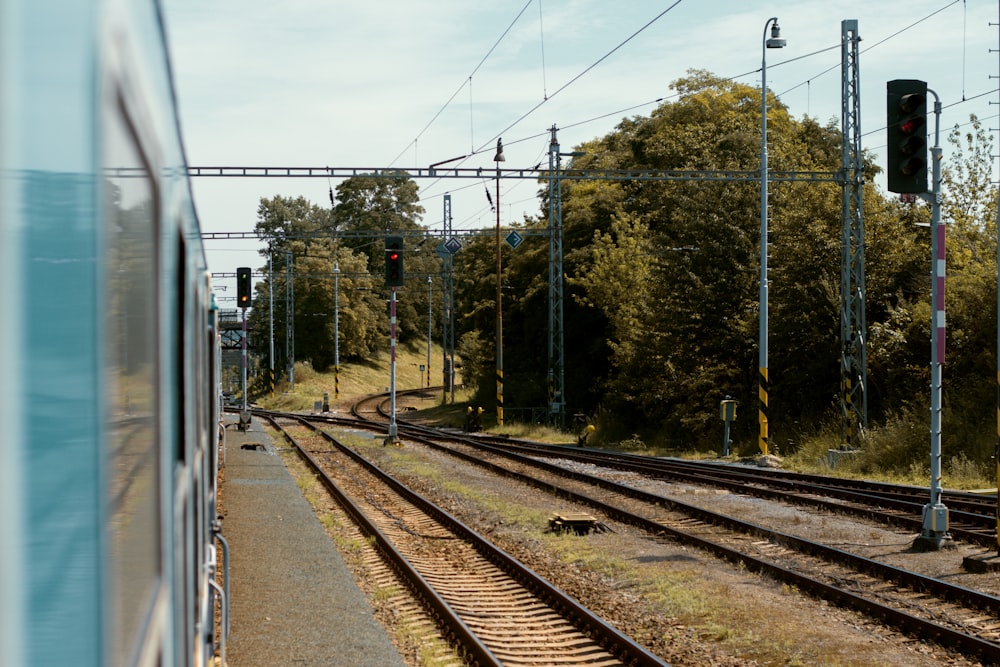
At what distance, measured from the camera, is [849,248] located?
24.5 metres

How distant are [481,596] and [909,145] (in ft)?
22.1

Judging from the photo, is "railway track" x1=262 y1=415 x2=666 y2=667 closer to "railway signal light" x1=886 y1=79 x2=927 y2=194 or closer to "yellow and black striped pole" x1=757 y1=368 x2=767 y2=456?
"railway signal light" x1=886 y1=79 x2=927 y2=194

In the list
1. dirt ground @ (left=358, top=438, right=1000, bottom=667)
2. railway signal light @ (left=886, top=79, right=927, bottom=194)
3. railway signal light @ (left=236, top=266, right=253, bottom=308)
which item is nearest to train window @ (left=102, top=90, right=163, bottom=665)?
dirt ground @ (left=358, top=438, right=1000, bottom=667)

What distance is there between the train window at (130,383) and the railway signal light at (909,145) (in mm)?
11353

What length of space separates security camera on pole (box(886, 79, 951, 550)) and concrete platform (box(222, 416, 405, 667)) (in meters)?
A: 6.57

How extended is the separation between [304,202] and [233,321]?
4732 cm

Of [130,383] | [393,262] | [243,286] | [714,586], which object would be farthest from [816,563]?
[243,286]

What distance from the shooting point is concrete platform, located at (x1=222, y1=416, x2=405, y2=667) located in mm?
8688

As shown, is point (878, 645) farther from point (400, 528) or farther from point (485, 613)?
point (400, 528)

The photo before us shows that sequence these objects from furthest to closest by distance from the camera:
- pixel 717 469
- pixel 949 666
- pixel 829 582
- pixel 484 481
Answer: pixel 717 469 < pixel 484 481 < pixel 829 582 < pixel 949 666

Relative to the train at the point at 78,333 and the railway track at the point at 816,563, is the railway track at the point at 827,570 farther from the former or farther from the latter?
the train at the point at 78,333

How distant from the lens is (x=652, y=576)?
38.1 feet

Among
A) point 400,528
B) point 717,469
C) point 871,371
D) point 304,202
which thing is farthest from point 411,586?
point 304,202

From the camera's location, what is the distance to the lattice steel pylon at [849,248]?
2425 centimetres
